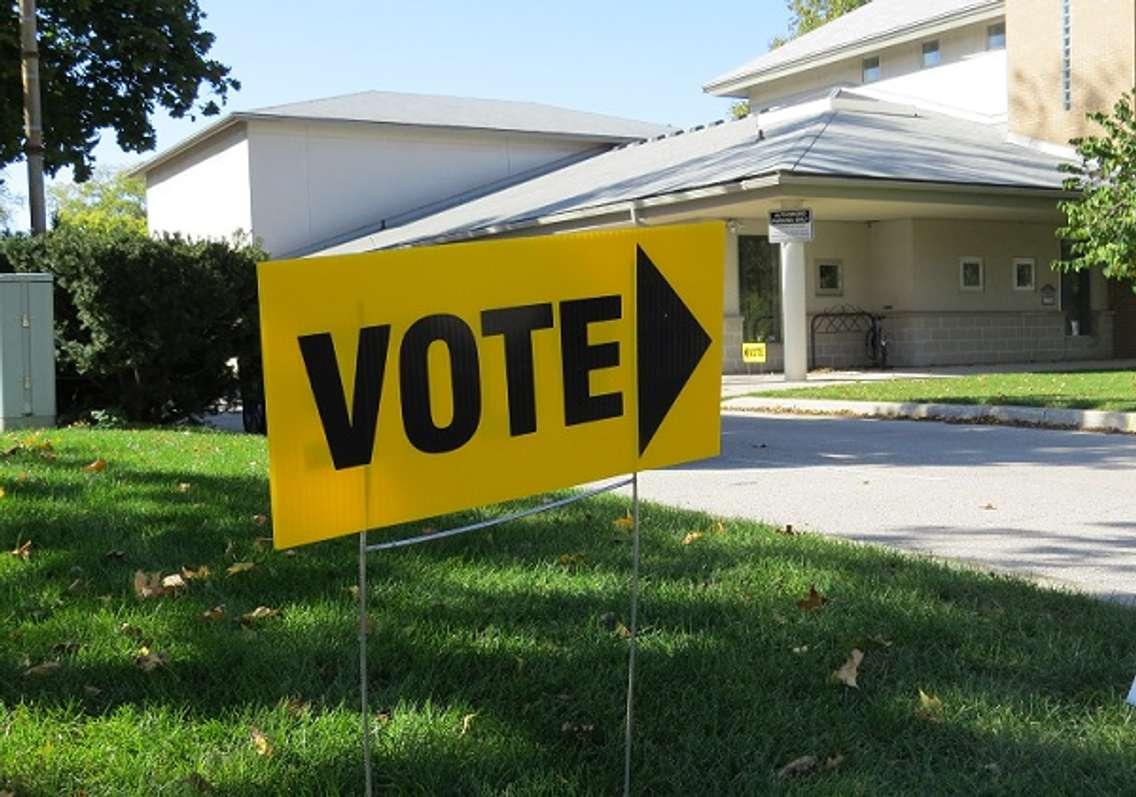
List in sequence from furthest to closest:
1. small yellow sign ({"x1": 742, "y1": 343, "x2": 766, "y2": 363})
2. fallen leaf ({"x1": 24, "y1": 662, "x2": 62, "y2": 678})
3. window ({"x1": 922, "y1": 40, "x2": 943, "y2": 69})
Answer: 1. window ({"x1": 922, "y1": 40, "x2": 943, "y2": 69})
2. small yellow sign ({"x1": 742, "y1": 343, "x2": 766, "y2": 363})
3. fallen leaf ({"x1": 24, "y1": 662, "x2": 62, "y2": 678})

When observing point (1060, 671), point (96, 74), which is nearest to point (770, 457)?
point (1060, 671)

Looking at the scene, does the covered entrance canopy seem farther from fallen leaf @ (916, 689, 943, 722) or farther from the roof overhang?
fallen leaf @ (916, 689, 943, 722)

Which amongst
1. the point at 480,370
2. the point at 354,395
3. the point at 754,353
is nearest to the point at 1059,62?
the point at 754,353

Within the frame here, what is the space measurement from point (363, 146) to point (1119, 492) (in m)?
30.8

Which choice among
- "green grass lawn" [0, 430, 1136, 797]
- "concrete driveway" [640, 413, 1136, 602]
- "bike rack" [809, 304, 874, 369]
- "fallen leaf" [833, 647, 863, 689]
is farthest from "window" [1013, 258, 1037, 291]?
"fallen leaf" [833, 647, 863, 689]

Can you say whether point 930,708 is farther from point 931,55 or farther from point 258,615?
point 931,55

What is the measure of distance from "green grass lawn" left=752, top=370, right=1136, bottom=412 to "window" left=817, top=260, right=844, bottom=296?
614cm

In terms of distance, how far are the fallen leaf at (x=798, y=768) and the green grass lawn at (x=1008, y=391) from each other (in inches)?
425

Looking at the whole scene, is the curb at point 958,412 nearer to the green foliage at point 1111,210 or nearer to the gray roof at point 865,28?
the green foliage at point 1111,210

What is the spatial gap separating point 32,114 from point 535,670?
1204 centimetres

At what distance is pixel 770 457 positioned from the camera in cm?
1110

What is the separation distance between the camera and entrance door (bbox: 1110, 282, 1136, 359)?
90.7ft

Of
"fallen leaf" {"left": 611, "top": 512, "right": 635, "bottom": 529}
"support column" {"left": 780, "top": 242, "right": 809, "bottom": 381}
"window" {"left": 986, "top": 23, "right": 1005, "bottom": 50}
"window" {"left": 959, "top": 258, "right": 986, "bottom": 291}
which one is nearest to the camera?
"fallen leaf" {"left": 611, "top": 512, "right": 635, "bottom": 529}

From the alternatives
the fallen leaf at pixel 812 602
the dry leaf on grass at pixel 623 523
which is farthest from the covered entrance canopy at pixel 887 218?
the fallen leaf at pixel 812 602
